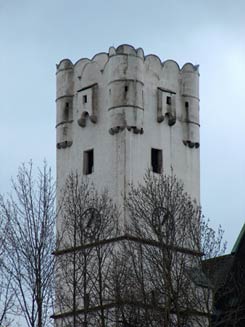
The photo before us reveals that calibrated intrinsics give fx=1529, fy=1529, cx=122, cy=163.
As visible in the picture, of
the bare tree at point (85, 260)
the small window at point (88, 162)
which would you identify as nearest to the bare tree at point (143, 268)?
the bare tree at point (85, 260)

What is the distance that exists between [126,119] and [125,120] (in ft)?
0.23

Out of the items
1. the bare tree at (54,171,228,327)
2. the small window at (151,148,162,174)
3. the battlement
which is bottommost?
the bare tree at (54,171,228,327)

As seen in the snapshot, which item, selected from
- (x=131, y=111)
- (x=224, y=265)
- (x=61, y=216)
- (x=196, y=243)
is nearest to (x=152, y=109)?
(x=131, y=111)

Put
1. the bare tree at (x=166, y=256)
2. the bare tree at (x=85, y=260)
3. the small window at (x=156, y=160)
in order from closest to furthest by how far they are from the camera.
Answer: the bare tree at (x=166, y=256) < the bare tree at (x=85, y=260) < the small window at (x=156, y=160)

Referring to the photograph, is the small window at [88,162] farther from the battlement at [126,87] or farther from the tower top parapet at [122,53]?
the tower top parapet at [122,53]

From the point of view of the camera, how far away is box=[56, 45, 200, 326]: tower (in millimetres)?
77312

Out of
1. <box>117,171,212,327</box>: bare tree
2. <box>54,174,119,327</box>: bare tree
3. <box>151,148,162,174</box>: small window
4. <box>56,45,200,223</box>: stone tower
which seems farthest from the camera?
<box>151,148,162,174</box>: small window

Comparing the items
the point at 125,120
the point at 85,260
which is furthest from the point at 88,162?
the point at 85,260

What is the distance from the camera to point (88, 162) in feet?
259

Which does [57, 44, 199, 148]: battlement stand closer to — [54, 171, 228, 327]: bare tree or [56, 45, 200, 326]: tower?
[56, 45, 200, 326]: tower

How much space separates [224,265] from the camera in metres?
69.1

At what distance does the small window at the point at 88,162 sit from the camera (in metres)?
78.7

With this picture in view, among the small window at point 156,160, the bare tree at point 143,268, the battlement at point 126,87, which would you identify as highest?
the battlement at point 126,87

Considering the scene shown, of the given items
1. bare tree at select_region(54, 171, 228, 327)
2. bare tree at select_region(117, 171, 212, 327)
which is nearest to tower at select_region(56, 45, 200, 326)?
bare tree at select_region(54, 171, 228, 327)
